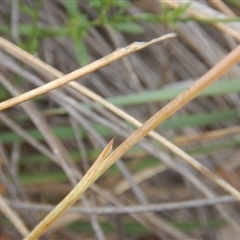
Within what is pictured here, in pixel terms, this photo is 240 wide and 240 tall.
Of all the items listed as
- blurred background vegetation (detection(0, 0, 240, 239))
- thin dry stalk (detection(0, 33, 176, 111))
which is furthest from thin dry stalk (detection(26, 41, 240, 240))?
blurred background vegetation (detection(0, 0, 240, 239))

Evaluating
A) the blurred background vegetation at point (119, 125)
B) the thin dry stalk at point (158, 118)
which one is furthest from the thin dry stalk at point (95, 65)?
the blurred background vegetation at point (119, 125)

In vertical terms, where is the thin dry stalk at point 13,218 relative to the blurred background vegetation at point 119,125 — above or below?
below

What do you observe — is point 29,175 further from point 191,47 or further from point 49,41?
point 191,47

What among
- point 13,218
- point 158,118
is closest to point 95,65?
point 158,118

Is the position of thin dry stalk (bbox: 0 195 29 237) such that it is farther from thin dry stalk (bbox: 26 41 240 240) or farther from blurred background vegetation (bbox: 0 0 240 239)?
thin dry stalk (bbox: 26 41 240 240)

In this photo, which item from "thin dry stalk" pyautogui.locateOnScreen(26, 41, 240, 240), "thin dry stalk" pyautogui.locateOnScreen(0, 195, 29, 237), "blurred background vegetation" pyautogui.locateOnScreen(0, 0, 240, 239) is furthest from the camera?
"blurred background vegetation" pyautogui.locateOnScreen(0, 0, 240, 239)

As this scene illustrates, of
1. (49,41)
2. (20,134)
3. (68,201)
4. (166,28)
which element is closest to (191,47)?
(166,28)

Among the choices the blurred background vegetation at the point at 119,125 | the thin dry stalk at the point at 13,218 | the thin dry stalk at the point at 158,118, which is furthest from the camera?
the blurred background vegetation at the point at 119,125

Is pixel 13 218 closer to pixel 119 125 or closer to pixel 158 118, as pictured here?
pixel 119 125

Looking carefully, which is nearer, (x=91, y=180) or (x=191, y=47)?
(x=91, y=180)

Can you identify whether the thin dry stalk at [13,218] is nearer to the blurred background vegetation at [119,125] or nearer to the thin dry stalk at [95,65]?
the blurred background vegetation at [119,125]

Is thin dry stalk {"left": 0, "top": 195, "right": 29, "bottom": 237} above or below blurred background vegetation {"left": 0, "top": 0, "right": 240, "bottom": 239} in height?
below
